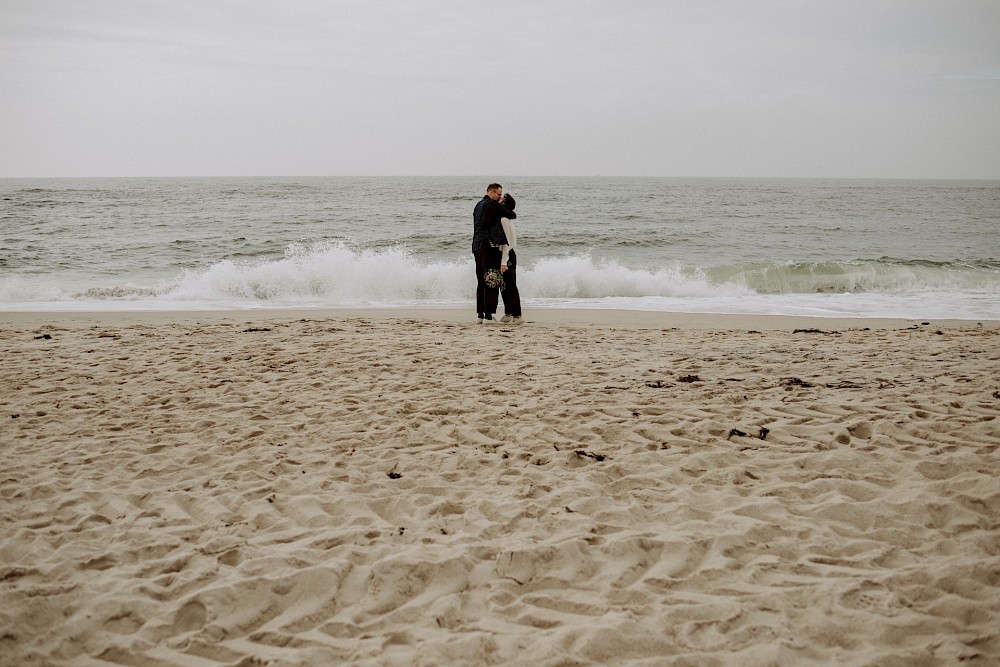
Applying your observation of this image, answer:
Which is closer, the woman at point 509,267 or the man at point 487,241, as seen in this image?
the man at point 487,241

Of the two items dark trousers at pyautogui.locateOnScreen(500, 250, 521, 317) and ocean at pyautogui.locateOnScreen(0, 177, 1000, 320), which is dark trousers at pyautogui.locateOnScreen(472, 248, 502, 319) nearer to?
dark trousers at pyautogui.locateOnScreen(500, 250, 521, 317)

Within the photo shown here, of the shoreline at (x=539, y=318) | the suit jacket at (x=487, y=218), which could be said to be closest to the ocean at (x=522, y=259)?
the shoreline at (x=539, y=318)

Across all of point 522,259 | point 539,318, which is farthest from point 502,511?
point 522,259

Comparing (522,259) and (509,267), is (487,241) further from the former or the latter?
(522,259)

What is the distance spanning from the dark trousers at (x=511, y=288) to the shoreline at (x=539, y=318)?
0.31 meters

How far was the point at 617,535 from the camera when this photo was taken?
3375mm

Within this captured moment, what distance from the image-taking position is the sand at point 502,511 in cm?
263

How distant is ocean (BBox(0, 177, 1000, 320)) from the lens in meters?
13.3

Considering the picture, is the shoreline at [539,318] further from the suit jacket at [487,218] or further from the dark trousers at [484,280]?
the suit jacket at [487,218]

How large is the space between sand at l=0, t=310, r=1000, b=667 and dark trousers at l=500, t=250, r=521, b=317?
2912mm

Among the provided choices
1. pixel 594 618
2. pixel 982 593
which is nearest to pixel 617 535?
pixel 594 618

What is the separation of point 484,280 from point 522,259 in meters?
10.4

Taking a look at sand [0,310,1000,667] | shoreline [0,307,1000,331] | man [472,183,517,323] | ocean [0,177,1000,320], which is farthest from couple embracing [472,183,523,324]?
sand [0,310,1000,667]

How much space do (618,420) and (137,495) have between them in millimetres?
3310
